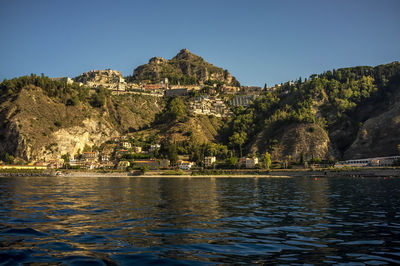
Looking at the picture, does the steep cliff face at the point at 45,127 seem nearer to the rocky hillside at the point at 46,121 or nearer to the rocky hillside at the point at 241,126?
the rocky hillside at the point at 46,121

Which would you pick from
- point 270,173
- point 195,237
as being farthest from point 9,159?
point 195,237

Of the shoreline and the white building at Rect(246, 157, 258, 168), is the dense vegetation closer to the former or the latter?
the shoreline

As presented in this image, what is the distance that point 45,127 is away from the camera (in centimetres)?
16225

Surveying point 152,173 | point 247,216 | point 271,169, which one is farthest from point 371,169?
point 247,216

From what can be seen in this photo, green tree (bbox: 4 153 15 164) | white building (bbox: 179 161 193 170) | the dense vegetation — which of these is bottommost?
white building (bbox: 179 161 193 170)

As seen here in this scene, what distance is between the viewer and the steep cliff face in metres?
152

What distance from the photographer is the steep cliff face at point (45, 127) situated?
152000mm

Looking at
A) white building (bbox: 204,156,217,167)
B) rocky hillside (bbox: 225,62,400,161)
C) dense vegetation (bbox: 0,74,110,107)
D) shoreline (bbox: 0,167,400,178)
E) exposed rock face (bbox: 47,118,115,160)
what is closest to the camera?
shoreline (bbox: 0,167,400,178)

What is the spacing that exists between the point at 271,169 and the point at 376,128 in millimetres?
59655

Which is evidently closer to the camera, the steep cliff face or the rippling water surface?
the rippling water surface

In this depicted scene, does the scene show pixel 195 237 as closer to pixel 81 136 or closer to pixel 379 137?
pixel 379 137

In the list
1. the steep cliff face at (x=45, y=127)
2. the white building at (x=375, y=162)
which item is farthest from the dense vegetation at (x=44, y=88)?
the white building at (x=375, y=162)

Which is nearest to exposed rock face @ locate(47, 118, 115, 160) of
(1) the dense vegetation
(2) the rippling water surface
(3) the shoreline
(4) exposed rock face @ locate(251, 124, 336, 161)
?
(1) the dense vegetation

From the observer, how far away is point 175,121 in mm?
193375
